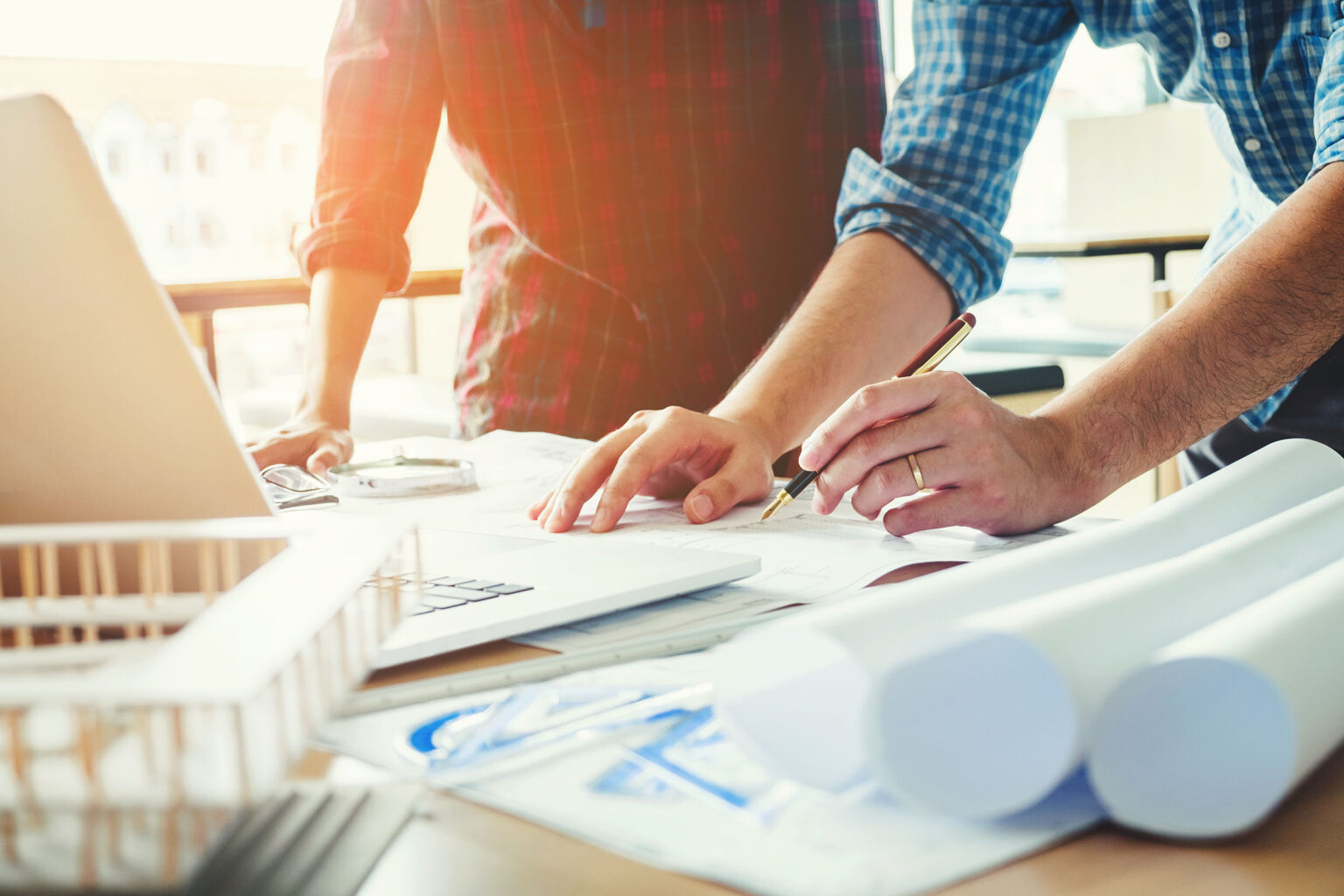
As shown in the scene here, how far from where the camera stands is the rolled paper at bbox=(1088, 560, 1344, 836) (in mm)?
292

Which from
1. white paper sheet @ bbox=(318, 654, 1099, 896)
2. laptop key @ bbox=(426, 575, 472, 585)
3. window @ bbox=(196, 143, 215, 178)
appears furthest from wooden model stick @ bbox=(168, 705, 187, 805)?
window @ bbox=(196, 143, 215, 178)

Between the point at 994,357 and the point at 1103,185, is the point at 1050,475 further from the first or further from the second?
the point at 1103,185

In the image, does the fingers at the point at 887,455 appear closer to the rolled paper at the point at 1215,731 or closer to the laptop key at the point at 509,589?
the laptop key at the point at 509,589

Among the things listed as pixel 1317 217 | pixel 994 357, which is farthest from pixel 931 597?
pixel 994 357

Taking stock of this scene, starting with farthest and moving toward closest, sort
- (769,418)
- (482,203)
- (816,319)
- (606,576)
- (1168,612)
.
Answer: (482,203), (816,319), (769,418), (606,576), (1168,612)

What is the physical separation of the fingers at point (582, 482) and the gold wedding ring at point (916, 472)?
0.19 meters

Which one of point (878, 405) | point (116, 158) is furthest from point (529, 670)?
point (116, 158)

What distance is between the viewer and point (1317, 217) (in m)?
0.75

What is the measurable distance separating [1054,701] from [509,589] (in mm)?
312

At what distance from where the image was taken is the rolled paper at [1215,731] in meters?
0.29

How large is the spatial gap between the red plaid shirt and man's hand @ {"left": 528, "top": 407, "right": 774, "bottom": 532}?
55 centimetres

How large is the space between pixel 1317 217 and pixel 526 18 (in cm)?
90

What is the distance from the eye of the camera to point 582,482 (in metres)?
0.77

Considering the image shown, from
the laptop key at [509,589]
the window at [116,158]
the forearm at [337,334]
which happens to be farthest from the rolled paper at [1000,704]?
the window at [116,158]
